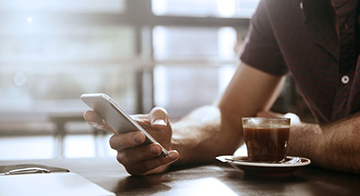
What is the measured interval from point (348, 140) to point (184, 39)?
348 centimetres

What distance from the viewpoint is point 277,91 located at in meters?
1.50

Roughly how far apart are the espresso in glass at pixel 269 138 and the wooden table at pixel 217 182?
5 centimetres

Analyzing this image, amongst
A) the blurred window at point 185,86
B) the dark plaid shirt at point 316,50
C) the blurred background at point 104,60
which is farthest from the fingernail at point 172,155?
the blurred window at point 185,86

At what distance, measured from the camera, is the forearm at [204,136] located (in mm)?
1073

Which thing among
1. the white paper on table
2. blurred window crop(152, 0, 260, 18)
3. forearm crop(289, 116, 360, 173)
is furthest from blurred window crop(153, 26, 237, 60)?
the white paper on table

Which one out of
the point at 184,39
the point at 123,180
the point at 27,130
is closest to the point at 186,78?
the point at 184,39

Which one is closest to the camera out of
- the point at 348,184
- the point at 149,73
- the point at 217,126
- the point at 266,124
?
the point at 348,184

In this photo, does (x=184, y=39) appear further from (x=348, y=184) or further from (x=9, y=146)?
(x=348, y=184)

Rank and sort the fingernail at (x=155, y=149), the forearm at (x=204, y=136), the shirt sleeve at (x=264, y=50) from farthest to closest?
the shirt sleeve at (x=264, y=50) < the forearm at (x=204, y=136) < the fingernail at (x=155, y=149)

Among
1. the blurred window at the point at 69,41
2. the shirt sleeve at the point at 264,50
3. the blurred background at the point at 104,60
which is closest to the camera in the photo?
the shirt sleeve at the point at 264,50

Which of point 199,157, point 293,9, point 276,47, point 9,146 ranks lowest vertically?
point 9,146

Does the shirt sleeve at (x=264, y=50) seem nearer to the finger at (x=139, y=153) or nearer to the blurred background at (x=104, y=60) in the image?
the finger at (x=139, y=153)

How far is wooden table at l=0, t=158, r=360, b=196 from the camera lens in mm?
673

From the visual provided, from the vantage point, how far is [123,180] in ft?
2.64
